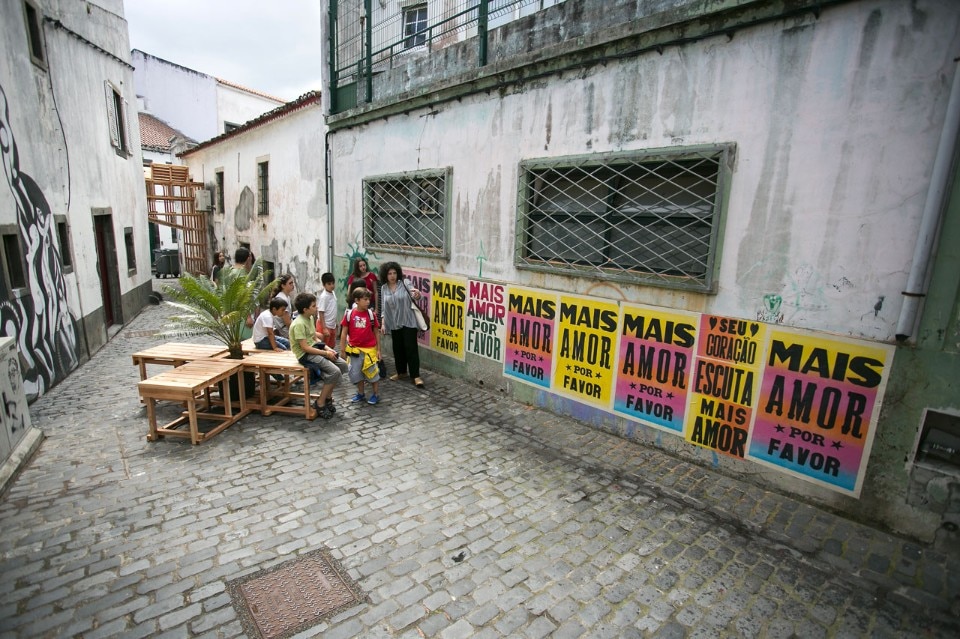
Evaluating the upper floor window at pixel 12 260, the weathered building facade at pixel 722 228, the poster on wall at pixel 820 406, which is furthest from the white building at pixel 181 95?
the poster on wall at pixel 820 406

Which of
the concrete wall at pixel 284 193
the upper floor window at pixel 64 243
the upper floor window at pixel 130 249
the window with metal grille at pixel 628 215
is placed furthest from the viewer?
the upper floor window at pixel 130 249

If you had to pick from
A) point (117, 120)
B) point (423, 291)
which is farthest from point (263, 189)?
point (423, 291)

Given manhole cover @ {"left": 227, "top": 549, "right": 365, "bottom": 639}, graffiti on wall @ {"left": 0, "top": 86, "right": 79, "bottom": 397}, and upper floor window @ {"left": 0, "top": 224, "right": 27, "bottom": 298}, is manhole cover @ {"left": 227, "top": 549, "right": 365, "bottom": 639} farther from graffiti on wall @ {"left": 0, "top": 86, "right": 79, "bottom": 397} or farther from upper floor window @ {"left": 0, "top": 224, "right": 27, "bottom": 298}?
upper floor window @ {"left": 0, "top": 224, "right": 27, "bottom": 298}

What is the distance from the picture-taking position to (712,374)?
4598 millimetres

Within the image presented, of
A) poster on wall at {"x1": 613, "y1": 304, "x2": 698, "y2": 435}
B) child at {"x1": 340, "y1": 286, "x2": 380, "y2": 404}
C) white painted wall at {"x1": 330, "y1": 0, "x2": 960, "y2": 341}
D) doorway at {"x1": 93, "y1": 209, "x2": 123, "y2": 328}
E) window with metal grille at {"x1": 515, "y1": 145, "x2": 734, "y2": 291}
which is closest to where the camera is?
white painted wall at {"x1": 330, "y1": 0, "x2": 960, "y2": 341}

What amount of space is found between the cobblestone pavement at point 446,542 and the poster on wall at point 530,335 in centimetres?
107

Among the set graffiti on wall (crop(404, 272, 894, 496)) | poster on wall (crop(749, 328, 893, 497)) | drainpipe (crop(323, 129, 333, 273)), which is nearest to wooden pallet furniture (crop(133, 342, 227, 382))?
graffiti on wall (crop(404, 272, 894, 496))

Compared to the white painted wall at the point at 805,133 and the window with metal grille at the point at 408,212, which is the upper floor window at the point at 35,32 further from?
the white painted wall at the point at 805,133

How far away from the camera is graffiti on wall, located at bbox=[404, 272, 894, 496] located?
386cm

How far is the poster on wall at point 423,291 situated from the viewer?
7.71m

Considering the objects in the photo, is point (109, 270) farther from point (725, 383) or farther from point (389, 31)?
point (725, 383)

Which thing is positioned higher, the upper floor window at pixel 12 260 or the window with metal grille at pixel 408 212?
the window with metal grille at pixel 408 212

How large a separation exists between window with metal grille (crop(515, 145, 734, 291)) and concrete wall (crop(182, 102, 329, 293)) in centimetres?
616

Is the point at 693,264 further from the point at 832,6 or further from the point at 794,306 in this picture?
the point at 832,6
